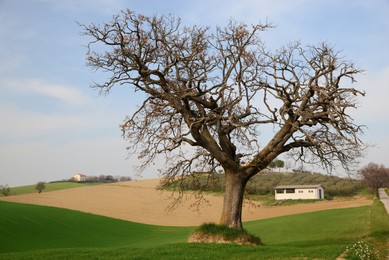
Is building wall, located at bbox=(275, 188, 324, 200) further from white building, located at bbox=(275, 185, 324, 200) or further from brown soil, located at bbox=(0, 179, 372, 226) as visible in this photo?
brown soil, located at bbox=(0, 179, 372, 226)

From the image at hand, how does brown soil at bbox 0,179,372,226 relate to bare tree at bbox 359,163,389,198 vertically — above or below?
below

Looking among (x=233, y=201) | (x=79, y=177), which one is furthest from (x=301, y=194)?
(x=79, y=177)

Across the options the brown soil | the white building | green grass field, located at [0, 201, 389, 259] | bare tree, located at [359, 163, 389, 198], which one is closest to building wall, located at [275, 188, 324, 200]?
the white building

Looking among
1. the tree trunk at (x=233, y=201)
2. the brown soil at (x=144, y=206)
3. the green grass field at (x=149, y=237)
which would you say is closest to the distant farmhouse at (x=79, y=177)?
the brown soil at (x=144, y=206)

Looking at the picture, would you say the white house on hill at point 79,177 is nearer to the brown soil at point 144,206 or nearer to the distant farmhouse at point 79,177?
the distant farmhouse at point 79,177

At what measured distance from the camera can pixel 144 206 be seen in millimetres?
67875

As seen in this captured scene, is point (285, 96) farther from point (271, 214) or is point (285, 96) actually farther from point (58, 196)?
point (58, 196)

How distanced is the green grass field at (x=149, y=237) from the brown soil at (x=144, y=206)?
7.20 metres

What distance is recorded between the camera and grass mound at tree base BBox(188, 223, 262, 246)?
18.0 meters

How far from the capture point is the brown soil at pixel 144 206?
5659cm

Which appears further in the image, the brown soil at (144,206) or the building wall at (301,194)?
the building wall at (301,194)

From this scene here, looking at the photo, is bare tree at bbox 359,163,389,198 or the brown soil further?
bare tree at bbox 359,163,389,198

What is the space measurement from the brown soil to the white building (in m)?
8.99

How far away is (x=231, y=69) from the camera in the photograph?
794 inches
